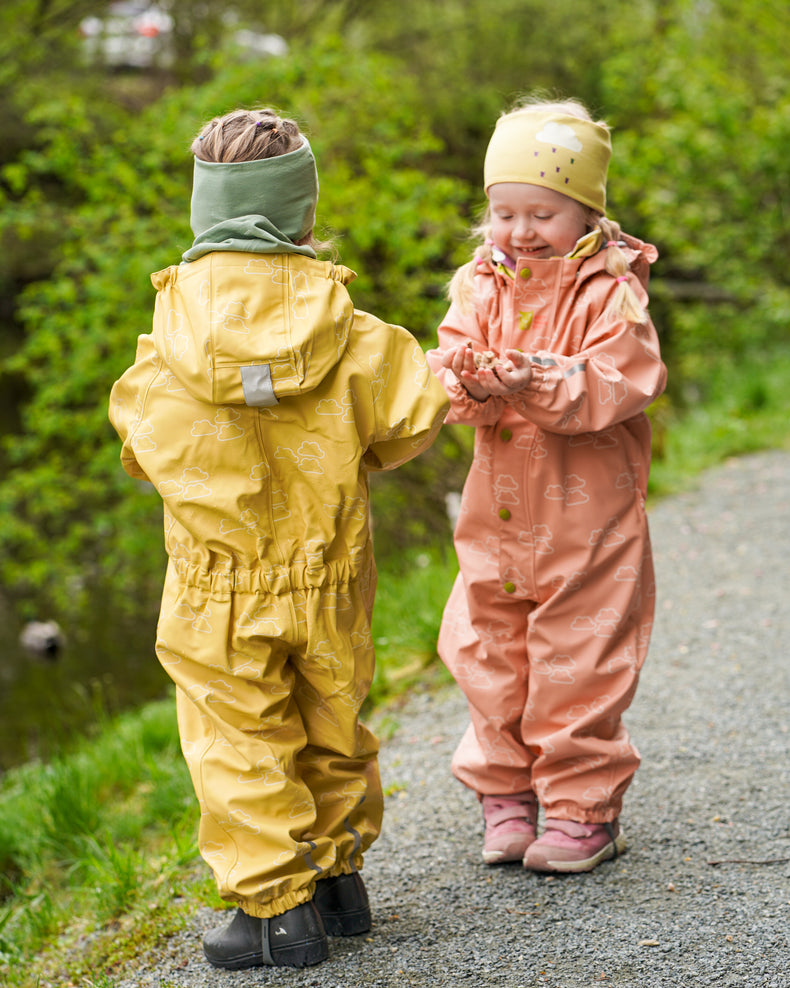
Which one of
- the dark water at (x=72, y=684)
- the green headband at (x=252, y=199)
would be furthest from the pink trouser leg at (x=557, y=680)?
the dark water at (x=72, y=684)

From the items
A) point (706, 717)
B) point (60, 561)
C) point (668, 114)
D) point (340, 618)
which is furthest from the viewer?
point (668, 114)

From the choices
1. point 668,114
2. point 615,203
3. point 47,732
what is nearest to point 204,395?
point 47,732

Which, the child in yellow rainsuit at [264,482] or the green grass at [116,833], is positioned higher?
the child in yellow rainsuit at [264,482]

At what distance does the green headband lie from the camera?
81.1 inches

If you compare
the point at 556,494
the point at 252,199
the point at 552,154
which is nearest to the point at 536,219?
the point at 552,154

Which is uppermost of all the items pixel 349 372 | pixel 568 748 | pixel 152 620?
pixel 349 372

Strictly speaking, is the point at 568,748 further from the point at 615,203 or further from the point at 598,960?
the point at 615,203

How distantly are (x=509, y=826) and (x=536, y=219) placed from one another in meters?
1.51

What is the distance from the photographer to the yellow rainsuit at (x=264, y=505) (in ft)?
6.71

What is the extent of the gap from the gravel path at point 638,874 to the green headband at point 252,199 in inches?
60.1

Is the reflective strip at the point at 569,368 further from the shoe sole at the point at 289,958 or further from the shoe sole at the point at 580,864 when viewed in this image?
the shoe sole at the point at 289,958

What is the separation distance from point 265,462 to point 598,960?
1255 mm

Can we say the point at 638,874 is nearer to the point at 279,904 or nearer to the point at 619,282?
the point at 279,904

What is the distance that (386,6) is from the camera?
1440 centimetres
